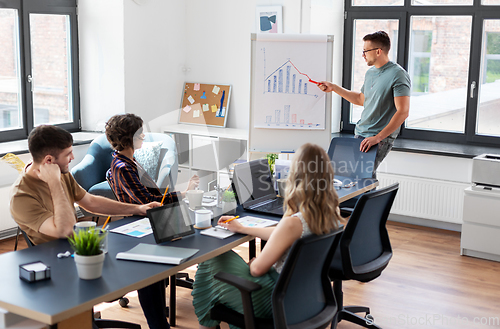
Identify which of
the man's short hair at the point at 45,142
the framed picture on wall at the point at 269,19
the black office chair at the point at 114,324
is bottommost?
the black office chair at the point at 114,324

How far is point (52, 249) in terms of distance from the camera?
2.18m

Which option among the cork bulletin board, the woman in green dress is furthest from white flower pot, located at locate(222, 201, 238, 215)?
the cork bulletin board

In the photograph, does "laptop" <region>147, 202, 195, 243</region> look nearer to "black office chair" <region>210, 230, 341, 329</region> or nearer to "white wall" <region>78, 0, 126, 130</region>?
"black office chair" <region>210, 230, 341, 329</region>

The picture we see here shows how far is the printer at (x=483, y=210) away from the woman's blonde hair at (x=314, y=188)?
2434 mm

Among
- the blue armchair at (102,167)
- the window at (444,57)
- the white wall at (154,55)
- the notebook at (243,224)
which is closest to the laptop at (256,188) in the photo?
the notebook at (243,224)

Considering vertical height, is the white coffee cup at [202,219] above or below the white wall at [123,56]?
below

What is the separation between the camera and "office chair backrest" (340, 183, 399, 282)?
2.55m

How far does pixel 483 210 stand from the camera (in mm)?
4098

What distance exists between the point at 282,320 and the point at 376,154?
2128 mm

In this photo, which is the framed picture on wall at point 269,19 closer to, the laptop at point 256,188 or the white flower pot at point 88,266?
the laptop at point 256,188

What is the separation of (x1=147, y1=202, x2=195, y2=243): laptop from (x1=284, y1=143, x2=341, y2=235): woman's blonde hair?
1.78ft

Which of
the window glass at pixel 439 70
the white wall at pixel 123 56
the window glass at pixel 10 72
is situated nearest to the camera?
the window glass at pixel 10 72

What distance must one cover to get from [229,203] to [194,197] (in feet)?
0.63

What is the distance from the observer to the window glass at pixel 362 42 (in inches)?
211
